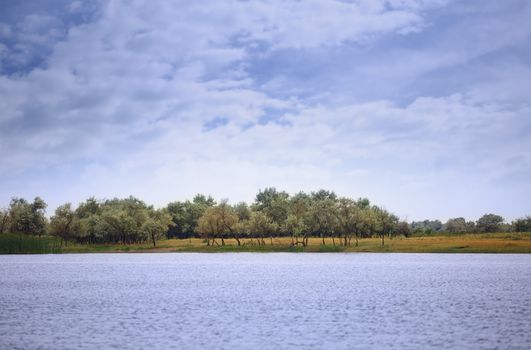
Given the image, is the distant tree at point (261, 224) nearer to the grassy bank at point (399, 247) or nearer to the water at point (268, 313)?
the grassy bank at point (399, 247)

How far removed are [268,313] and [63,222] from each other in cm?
15378

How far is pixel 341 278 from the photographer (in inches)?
3258

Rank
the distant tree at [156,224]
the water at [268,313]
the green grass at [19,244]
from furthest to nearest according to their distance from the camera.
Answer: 1. the distant tree at [156,224]
2. the green grass at [19,244]
3. the water at [268,313]

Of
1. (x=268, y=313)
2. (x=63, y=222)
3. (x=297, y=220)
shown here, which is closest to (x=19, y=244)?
(x=63, y=222)

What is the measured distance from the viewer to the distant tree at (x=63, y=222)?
18562 cm

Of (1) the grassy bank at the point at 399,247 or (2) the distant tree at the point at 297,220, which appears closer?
(1) the grassy bank at the point at 399,247


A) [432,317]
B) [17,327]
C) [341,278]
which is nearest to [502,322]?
[432,317]

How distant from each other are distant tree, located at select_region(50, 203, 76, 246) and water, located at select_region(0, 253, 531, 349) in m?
107

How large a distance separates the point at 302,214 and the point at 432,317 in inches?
5397

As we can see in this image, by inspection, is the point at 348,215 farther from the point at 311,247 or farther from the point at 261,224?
the point at 261,224

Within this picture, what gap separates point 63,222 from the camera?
186375mm

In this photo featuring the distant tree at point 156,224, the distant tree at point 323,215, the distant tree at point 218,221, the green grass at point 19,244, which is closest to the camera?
the green grass at point 19,244

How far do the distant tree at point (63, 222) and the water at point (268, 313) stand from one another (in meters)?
107

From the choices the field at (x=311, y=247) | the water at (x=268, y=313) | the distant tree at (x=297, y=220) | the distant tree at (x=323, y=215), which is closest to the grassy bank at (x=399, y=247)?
the field at (x=311, y=247)
